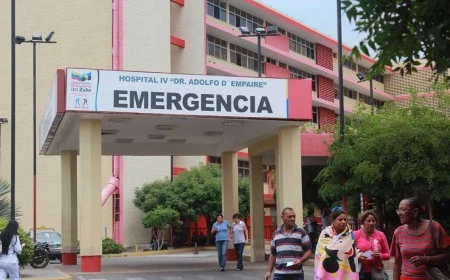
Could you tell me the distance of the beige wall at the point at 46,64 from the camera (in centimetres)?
5094

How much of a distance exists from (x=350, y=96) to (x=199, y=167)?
28958 millimetres

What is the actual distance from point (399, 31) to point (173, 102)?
17.3m

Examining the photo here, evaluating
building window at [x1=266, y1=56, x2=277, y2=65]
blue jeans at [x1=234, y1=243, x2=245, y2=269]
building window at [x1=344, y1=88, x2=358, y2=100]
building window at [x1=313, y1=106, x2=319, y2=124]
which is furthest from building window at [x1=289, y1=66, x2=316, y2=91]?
blue jeans at [x1=234, y1=243, x2=245, y2=269]

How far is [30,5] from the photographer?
53.5 meters

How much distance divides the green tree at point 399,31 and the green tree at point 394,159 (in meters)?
19.6

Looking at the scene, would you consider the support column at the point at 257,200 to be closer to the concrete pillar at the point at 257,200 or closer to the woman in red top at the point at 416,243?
the concrete pillar at the point at 257,200

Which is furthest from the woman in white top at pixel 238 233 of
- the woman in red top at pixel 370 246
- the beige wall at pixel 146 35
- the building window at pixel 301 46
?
the building window at pixel 301 46

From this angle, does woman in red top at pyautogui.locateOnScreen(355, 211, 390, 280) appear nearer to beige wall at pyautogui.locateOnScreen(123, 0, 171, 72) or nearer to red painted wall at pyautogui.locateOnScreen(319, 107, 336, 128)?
beige wall at pyautogui.locateOnScreen(123, 0, 171, 72)

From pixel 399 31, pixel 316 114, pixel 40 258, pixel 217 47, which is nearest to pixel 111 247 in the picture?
pixel 40 258

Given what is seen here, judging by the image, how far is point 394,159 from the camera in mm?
26844

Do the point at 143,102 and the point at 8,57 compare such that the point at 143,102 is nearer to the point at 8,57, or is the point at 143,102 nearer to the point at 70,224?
the point at 70,224

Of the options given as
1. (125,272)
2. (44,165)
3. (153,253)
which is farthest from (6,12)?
(125,272)

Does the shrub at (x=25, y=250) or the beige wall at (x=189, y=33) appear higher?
the beige wall at (x=189, y=33)

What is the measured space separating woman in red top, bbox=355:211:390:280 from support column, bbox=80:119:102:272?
553 inches
